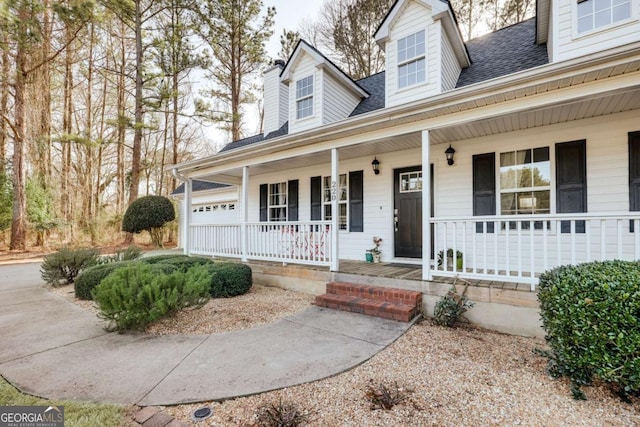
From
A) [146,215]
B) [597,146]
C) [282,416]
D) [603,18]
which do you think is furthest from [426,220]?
[146,215]

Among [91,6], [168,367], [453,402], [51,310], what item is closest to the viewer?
[453,402]

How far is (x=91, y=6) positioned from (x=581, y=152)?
1488 centimetres

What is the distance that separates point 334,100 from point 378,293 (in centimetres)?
469

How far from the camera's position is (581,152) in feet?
14.5

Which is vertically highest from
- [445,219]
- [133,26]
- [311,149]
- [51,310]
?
[133,26]

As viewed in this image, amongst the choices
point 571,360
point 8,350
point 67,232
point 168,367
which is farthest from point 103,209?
point 571,360

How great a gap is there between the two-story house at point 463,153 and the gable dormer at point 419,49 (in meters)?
0.02

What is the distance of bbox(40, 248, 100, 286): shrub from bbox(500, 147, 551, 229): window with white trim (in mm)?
8565

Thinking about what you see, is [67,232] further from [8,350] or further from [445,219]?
[445,219]

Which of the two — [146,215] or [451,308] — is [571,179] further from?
[146,215]

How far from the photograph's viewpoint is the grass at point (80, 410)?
1947 mm

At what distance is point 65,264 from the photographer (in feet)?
21.1

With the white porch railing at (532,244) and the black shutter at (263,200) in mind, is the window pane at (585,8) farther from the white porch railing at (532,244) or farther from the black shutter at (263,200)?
the black shutter at (263,200)

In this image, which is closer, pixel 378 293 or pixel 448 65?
pixel 378 293
